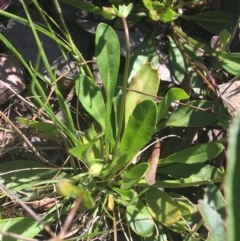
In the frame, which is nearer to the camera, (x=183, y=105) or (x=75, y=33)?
(x=183, y=105)

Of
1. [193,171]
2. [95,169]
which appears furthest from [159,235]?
[95,169]

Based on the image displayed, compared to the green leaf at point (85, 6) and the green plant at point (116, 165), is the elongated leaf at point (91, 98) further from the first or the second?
the green leaf at point (85, 6)

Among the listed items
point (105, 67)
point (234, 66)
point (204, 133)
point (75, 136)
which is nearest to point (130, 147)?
Result: point (75, 136)

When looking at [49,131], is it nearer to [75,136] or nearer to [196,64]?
[75,136]

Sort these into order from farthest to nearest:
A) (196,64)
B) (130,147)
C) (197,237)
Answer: (196,64) → (197,237) → (130,147)

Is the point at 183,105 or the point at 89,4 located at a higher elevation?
the point at 89,4

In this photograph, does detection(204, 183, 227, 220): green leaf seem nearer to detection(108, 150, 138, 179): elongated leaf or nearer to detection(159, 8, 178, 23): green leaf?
detection(108, 150, 138, 179): elongated leaf
